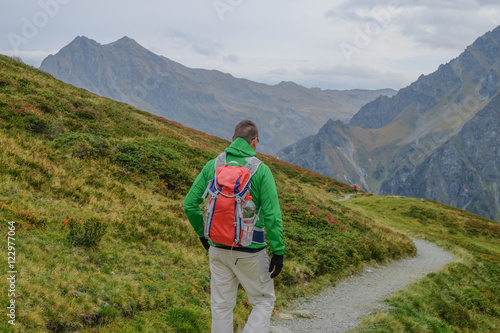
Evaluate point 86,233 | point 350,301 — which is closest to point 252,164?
point 86,233

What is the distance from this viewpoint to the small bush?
9.97 metres

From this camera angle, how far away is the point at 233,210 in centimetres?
579

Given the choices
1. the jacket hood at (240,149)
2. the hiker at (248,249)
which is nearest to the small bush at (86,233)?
the hiker at (248,249)

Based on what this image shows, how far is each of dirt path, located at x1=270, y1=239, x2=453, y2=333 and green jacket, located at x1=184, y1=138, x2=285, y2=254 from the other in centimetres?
421

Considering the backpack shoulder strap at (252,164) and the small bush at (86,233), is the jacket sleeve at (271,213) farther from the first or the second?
the small bush at (86,233)

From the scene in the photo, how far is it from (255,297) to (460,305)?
13.6 meters

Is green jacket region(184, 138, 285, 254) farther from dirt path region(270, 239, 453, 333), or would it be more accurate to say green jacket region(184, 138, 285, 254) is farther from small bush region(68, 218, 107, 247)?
small bush region(68, 218, 107, 247)

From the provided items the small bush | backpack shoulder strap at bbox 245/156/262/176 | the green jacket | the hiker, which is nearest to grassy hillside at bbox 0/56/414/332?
the small bush

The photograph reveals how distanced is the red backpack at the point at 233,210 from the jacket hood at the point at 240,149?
280mm

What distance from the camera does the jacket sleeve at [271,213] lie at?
5.77m

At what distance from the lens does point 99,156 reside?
19.0 meters

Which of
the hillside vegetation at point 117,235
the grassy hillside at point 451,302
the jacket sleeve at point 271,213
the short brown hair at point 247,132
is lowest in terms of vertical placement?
the grassy hillside at point 451,302

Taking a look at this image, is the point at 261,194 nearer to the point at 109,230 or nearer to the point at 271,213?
the point at 271,213

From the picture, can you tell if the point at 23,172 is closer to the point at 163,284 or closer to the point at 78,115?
the point at 163,284
